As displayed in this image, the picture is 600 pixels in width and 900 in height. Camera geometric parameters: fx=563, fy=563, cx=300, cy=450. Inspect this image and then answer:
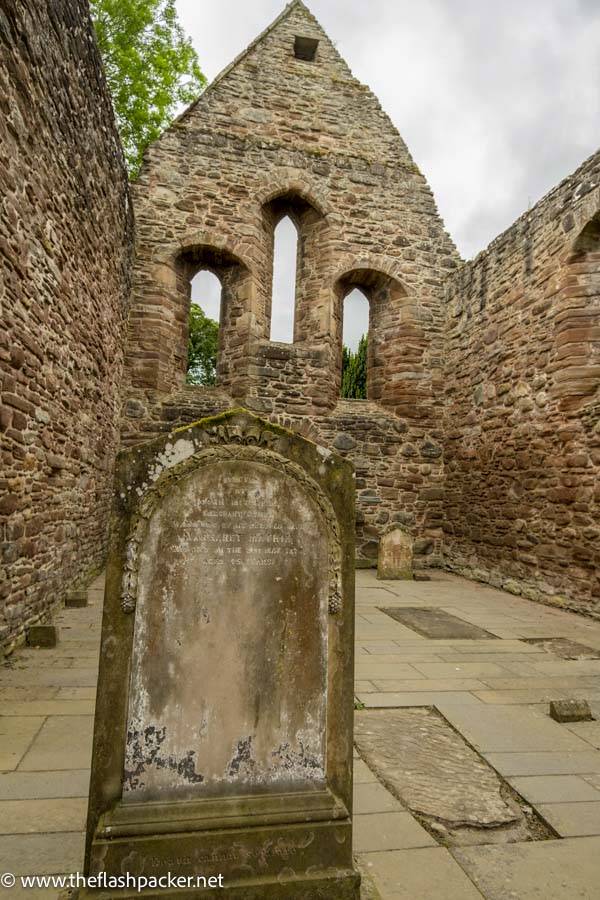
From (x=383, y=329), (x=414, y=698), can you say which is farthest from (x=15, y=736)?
(x=383, y=329)

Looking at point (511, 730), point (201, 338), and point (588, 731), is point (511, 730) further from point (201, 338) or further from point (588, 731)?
point (201, 338)

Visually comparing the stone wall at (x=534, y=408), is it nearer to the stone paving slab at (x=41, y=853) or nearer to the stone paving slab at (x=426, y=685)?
the stone paving slab at (x=426, y=685)

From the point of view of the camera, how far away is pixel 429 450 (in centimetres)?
1089

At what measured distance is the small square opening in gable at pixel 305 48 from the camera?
11953 mm

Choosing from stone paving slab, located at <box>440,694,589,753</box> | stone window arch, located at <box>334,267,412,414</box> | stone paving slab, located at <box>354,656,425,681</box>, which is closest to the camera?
stone paving slab, located at <box>440,694,589,753</box>

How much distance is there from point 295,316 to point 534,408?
506 centimetres

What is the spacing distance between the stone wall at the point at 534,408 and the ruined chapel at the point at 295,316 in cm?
4

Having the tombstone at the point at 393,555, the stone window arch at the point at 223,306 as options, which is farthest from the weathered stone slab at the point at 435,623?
the stone window arch at the point at 223,306

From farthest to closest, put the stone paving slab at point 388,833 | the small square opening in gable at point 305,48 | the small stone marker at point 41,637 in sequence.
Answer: the small square opening in gable at point 305,48
the small stone marker at point 41,637
the stone paving slab at point 388,833

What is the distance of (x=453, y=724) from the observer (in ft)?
10.6

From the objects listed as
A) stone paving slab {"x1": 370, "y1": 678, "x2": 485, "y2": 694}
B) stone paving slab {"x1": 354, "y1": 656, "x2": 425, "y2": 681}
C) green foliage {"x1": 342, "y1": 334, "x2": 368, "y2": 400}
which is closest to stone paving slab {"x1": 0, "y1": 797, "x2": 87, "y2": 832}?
stone paving slab {"x1": 370, "y1": 678, "x2": 485, "y2": 694}

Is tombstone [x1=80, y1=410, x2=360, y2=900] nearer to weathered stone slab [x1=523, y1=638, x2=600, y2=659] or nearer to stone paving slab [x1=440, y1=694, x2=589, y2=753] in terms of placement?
stone paving slab [x1=440, y1=694, x2=589, y2=753]

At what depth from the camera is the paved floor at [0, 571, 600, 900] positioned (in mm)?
1946

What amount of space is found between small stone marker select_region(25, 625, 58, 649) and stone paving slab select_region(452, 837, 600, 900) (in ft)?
11.8
